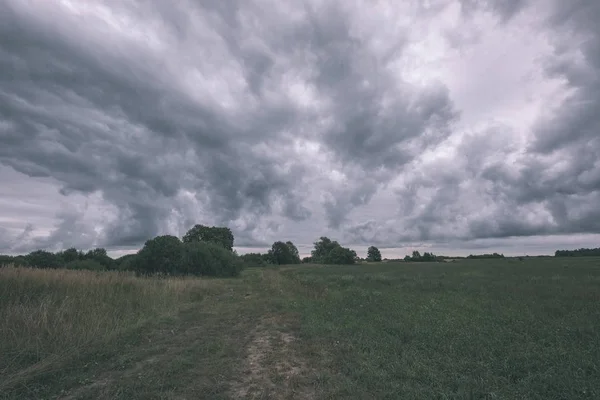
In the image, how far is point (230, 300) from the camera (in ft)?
61.5

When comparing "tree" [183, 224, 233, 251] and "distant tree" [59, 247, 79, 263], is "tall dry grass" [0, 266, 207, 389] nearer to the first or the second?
"distant tree" [59, 247, 79, 263]

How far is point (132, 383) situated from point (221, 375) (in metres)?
1.74

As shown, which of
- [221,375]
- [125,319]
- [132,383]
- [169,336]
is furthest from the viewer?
[125,319]

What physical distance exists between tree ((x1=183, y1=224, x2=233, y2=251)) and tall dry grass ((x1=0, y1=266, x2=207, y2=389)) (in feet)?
261

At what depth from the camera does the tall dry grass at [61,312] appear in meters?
7.29

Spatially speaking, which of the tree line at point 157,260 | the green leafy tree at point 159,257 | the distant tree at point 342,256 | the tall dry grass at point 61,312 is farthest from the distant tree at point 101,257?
the distant tree at point 342,256

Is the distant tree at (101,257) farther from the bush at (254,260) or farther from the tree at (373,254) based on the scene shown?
the tree at (373,254)

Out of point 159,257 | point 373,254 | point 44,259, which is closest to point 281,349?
point 159,257

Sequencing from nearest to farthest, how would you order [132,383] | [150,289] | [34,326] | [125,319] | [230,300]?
[132,383] < [34,326] < [125,319] < [150,289] < [230,300]

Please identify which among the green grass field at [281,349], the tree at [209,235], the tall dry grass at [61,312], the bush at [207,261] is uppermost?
the tree at [209,235]

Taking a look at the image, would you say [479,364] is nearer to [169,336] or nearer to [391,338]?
[391,338]

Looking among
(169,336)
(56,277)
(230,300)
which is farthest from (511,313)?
(56,277)

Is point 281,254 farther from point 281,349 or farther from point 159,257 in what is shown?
point 281,349

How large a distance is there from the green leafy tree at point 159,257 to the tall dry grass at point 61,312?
25202 mm
